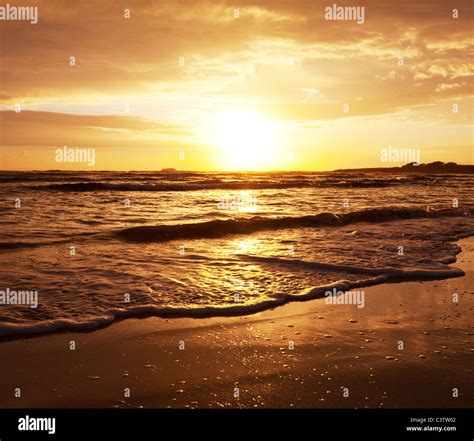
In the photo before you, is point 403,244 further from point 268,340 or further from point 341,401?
point 341,401

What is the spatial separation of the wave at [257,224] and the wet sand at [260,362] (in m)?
8.81

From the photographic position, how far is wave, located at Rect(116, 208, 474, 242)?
636 inches

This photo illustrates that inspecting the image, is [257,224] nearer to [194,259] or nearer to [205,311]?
[194,259]

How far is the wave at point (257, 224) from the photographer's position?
1615 cm

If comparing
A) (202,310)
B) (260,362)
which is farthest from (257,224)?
(260,362)

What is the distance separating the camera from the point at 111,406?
180 inches

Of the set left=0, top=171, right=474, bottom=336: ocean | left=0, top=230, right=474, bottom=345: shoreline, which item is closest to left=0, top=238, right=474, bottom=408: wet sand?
left=0, top=230, right=474, bottom=345: shoreline

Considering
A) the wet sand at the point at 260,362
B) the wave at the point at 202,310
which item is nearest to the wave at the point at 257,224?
the wave at the point at 202,310

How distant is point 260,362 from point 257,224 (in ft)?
44.9

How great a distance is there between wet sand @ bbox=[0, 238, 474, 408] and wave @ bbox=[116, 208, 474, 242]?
8.81 m

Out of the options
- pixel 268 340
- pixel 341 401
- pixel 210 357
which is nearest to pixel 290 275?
Answer: pixel 268 340

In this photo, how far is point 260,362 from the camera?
5.55 meters

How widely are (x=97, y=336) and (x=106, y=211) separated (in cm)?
1678

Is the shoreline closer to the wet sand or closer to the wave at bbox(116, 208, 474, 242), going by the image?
the wet sand
